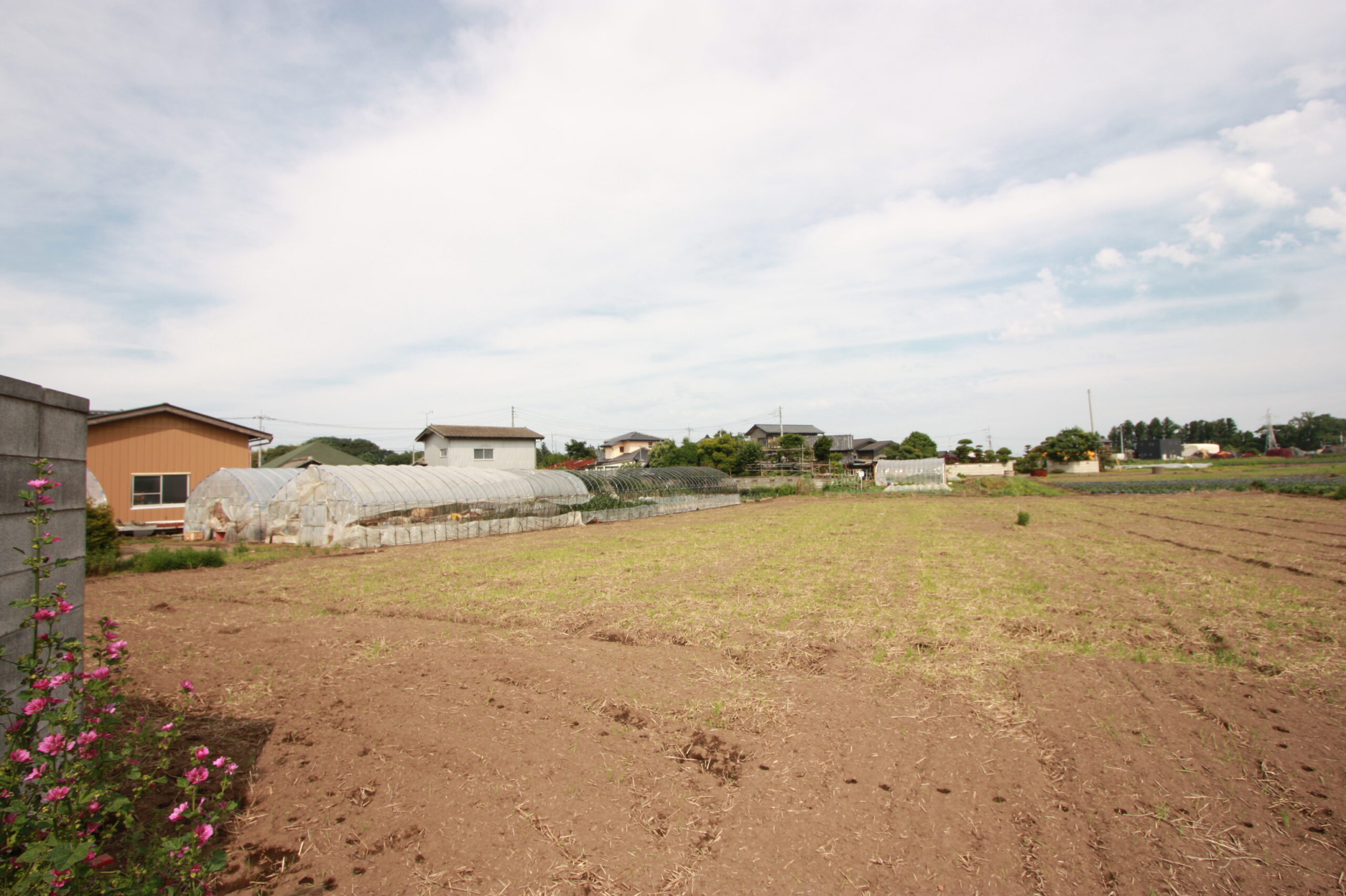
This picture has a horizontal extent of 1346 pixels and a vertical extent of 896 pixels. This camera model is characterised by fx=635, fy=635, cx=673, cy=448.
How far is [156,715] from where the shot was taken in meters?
5.29

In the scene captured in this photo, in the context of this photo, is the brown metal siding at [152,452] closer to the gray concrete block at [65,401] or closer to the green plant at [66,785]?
the gray concrete block at [65,401]

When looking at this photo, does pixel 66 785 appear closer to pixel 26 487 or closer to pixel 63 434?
pixel 26 487

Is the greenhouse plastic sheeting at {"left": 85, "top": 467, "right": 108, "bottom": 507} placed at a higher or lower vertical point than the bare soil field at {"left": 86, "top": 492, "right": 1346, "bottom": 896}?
higher

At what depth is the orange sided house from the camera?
2027 cm

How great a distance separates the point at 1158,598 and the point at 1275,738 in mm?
5300

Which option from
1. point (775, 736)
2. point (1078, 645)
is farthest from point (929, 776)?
point (1078, 645)

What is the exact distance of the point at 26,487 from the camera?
10.6 feet

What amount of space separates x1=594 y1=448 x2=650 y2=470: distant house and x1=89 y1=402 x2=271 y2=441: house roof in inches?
1063

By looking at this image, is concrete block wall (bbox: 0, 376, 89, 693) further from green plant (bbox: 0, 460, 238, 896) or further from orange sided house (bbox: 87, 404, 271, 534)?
orange sided house (bbox: 87, 404, 271, 534)

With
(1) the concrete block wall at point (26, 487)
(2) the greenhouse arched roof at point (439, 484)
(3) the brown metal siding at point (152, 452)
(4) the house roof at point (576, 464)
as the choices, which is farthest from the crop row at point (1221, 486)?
(3) the brown metal siding at point (152, 452)

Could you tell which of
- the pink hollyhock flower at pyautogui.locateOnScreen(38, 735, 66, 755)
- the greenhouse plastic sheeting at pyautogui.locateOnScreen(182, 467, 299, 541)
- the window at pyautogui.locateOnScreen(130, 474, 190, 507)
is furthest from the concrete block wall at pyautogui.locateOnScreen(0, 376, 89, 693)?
the window at pyautogui.locateOnScreen(130, 474, 190, 507)

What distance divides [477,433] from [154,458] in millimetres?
17421

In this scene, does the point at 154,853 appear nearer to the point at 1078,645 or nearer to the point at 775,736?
the point at 775,736

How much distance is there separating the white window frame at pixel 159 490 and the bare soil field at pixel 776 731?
1237 centimetres
